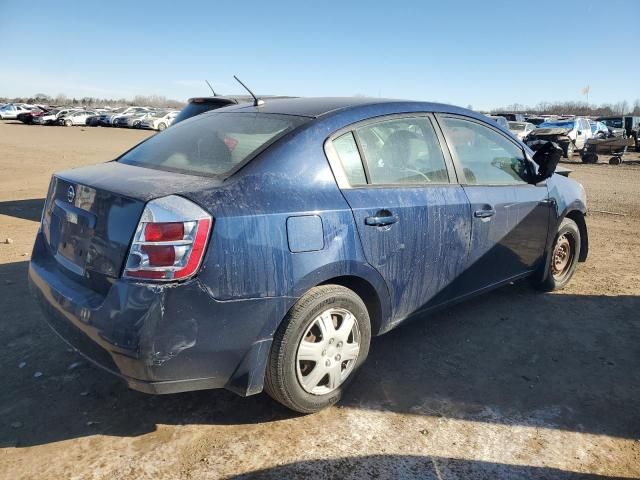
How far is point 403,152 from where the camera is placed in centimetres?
324

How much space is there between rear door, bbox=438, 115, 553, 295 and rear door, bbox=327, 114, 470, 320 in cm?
14

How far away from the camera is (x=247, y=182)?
8.20ft

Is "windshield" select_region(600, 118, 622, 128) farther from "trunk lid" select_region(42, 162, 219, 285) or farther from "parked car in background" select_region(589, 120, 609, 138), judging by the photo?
"trunk lid" select_region(42, 162, 219, 285)

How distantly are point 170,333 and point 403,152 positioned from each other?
1823 millimetres

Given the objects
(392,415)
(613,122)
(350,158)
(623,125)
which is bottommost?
(392,415)

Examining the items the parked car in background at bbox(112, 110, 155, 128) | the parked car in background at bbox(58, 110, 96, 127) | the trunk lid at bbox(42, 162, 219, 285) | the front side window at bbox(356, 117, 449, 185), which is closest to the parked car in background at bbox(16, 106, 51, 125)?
the parked car in background at bbox(58, 110, 96, 127)

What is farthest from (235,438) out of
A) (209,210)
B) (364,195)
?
(364,195)

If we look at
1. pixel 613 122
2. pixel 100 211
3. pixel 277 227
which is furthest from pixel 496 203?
pixel 613 122

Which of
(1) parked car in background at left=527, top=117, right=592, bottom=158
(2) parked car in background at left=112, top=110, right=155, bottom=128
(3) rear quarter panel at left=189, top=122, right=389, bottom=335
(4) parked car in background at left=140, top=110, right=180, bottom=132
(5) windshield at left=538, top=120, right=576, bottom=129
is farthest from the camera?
(2) parked car in background at left=112, top=110, right=155, bottom=128

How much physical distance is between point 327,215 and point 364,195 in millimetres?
335

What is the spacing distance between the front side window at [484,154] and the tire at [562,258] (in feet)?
3.01

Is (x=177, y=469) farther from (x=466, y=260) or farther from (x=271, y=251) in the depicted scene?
(x=466, y=260)

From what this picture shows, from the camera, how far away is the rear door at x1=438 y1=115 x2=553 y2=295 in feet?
11.7

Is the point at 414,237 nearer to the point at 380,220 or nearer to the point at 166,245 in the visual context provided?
the point at 380,220
